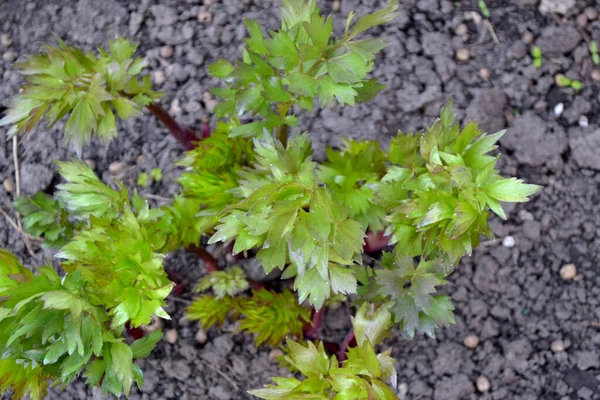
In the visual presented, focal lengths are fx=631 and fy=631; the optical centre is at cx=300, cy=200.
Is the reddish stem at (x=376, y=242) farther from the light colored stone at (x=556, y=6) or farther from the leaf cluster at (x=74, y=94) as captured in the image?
the light colored stone at (x=556, y=6)

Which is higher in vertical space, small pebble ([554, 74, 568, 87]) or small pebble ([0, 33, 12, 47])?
small pebble ([0, 33, 12, 47])

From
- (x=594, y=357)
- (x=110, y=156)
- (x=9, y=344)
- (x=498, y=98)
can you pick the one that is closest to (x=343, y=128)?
(x=498, y=98)

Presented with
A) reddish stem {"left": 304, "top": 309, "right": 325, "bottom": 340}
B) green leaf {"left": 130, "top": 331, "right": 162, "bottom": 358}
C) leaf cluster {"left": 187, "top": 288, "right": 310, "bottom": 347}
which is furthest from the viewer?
reddish stem {"left": 304, "top": 309, "right": 325, "bottom": 340}

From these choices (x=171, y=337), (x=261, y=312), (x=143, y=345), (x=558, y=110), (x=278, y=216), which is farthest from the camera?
(x=558, y=110)

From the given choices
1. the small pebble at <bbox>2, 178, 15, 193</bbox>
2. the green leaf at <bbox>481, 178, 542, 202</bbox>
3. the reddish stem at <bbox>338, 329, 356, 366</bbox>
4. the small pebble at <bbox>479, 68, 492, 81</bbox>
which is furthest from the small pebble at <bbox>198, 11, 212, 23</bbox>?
the green leaf at <bbox>481, 178, 542, 202</bbox>

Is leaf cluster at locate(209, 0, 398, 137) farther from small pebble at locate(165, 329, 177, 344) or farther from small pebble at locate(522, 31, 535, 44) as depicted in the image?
small pebble at locate(522, 31, 535, 44)

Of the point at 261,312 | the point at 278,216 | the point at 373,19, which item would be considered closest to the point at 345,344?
the point at 261,312

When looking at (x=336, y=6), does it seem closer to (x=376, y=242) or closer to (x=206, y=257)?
(x=376, y=242)

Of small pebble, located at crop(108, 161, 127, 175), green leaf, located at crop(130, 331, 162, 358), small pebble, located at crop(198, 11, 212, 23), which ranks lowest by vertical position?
green leaf, located at crop(130, 331, 162, 358)
